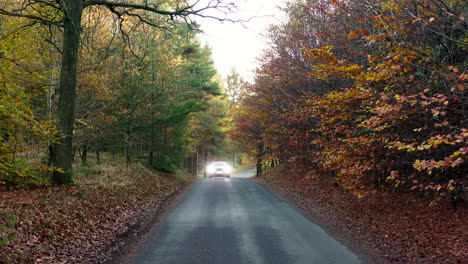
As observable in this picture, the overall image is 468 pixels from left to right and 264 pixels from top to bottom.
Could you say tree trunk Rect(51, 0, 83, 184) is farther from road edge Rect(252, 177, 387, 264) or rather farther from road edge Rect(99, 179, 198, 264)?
road edge Rect(252, 177, 387, 264)

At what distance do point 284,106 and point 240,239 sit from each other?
42.1 feet

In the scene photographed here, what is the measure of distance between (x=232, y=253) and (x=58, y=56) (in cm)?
979

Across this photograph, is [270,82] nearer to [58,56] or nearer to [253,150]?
[58,56]

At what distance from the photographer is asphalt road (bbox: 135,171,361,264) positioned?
6969 mm

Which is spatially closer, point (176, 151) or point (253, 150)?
point (176, 151)

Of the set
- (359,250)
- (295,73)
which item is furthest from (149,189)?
(359,250)

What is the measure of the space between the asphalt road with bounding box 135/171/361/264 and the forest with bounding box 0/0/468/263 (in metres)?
1.23

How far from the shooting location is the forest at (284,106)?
706cm

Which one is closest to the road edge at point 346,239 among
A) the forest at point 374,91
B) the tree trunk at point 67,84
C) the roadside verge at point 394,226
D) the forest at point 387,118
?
the roadside verge at point 394,226

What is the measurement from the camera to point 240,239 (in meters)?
8.52

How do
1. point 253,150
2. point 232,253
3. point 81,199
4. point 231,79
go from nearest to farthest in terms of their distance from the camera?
point 232,253 → point 81,199 → point 253,150 → point 231,79

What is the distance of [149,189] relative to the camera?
17.3 metres

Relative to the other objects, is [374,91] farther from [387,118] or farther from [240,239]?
[240,239]

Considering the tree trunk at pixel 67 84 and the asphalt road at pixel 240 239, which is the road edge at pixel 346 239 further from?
the tree trunk at pixel 67 84
